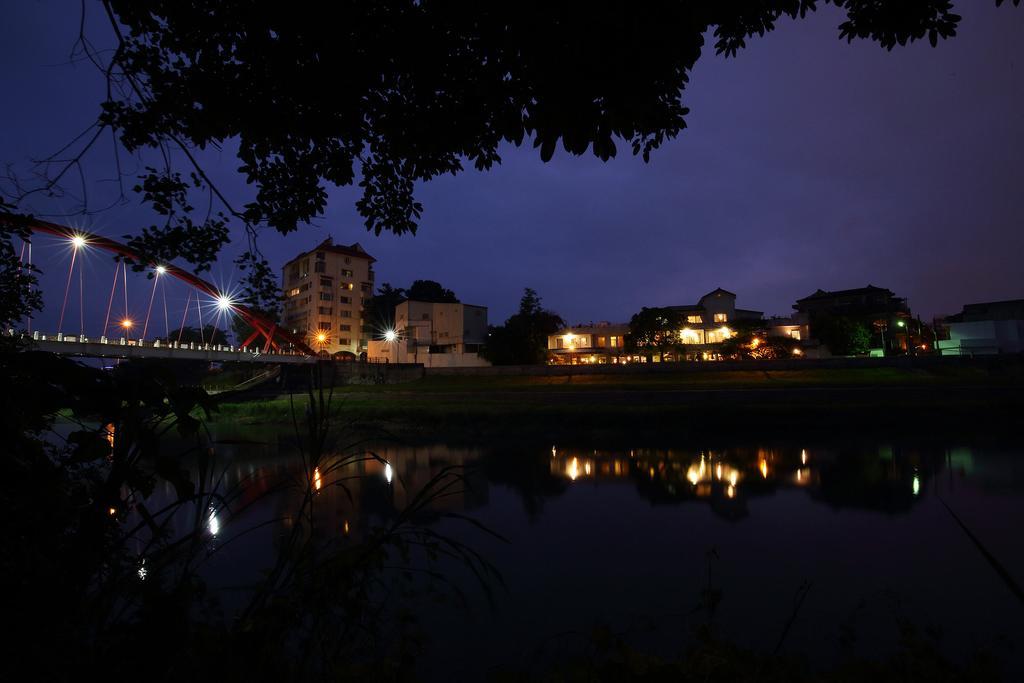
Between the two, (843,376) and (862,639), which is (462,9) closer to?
(862,639)

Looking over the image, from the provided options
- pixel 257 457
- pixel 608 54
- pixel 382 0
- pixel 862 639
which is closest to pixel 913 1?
pixel 608 54

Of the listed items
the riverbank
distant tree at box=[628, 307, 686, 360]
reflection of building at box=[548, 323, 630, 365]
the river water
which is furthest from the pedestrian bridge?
distant tree at box=[628, 307, 686, 360]

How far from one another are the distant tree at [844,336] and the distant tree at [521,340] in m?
24.6

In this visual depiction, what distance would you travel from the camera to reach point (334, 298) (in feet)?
215

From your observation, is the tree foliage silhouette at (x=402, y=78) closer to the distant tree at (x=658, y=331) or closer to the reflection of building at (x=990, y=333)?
the distant tree at (x=658, y=331)

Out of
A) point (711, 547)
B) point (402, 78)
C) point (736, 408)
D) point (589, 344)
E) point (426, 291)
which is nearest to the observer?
point (402, 78)

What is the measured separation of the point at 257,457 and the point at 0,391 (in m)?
18.2

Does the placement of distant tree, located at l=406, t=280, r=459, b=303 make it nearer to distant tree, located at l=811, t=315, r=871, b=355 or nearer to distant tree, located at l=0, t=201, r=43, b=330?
distant tree, located at l=811, t=315, r=871, b=355

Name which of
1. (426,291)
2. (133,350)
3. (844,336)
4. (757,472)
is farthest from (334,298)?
(757,472)

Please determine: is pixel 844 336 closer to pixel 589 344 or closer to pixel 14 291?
pixel 589 344

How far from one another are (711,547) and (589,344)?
1781 inches

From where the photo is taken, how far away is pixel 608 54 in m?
3.00

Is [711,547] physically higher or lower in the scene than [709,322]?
lower

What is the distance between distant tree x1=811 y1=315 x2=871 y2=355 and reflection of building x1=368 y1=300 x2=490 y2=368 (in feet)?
111
